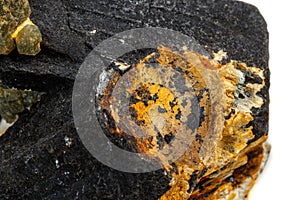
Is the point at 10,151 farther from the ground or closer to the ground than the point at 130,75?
closer to the ground

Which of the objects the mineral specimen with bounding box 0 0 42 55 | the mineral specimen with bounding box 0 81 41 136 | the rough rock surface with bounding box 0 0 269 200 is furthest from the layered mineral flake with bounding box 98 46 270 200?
the mineral specimen with bounding box 0 81 41 136

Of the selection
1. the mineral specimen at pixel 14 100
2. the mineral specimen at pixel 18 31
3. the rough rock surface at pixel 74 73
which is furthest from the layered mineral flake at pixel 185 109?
the mineral specimen at pixel 14 100

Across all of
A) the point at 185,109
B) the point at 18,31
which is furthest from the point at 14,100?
the point at 185,109

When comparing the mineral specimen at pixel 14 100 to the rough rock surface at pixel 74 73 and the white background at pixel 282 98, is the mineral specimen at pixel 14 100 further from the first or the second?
the white background at pixel 282 98

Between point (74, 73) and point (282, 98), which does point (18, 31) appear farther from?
point (282, 98)

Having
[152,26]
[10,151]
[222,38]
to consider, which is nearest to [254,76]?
[222,38]

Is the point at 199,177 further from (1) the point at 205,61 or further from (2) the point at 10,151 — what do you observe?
(2) the point at 10,151
